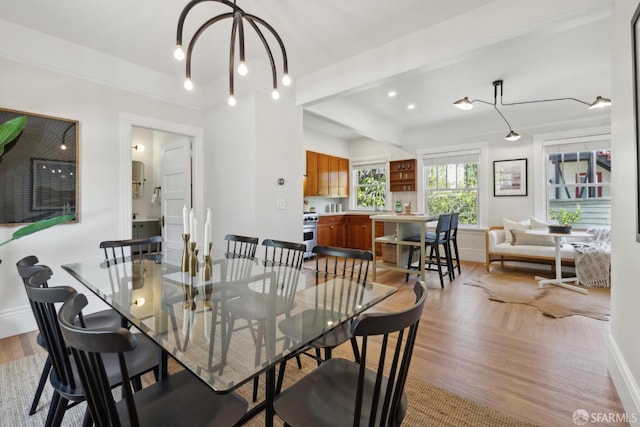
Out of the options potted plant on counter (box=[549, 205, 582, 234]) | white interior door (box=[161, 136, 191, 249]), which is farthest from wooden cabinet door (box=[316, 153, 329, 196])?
potted plant on counter (box=[549, 205, 582, 234])

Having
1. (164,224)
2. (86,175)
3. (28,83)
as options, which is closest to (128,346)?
(86,175)

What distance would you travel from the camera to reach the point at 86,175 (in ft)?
9.51

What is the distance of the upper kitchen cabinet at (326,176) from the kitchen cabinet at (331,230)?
58 centimetres

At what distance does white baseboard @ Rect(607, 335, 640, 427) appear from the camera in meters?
1.41

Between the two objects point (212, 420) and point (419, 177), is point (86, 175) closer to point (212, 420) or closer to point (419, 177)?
point (212, 420)

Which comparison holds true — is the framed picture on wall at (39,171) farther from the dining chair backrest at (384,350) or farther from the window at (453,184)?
the window at (453,184)

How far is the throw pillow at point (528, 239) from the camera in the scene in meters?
4.59

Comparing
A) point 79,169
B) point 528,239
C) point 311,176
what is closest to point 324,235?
point 311,176

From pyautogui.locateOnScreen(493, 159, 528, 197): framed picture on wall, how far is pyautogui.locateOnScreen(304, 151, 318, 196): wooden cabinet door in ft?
11.4

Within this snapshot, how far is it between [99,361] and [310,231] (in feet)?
16.0

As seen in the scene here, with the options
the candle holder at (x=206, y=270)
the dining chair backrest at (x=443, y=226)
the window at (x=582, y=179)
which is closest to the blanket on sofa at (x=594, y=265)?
the window at (x=582, y=179)

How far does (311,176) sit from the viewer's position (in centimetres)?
606

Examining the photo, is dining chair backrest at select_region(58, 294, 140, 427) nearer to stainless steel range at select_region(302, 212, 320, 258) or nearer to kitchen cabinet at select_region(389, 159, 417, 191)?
stainless steel range at select_region(302, 212, 320, 258)

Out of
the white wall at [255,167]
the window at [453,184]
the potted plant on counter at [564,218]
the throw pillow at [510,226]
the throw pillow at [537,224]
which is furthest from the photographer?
the window at [453,184]
